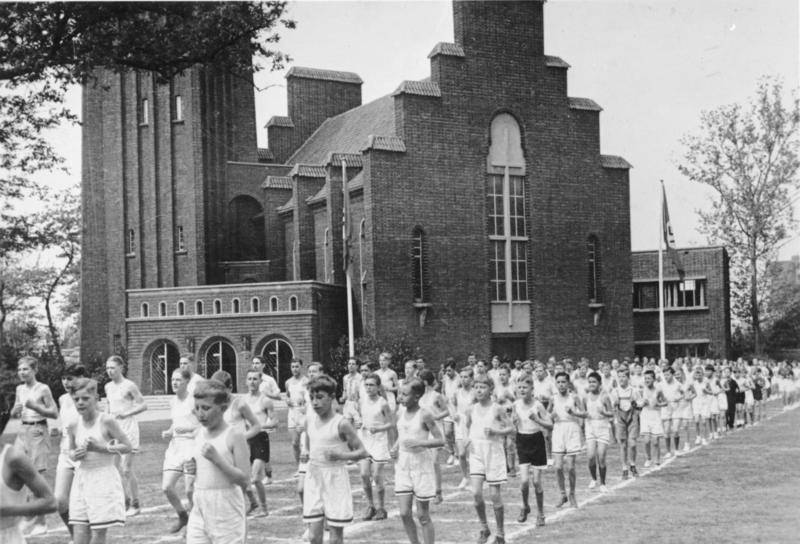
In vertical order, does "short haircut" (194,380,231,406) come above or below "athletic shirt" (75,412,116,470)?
above

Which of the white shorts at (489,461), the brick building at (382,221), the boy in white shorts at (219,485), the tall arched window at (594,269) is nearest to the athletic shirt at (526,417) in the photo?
the white shorts at (489,461)

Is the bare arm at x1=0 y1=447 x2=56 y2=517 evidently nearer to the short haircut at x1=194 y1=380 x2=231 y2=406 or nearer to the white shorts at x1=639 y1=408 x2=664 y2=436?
the short haircut at x1=194 y1=380 x2=231 y2=406

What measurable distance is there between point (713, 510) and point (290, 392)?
326 inches

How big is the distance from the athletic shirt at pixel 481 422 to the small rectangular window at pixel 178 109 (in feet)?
143

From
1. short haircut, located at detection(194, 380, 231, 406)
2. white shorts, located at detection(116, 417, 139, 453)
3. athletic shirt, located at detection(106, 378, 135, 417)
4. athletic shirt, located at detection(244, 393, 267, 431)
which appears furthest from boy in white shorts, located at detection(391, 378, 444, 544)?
white shorts, located at detection(116, 417, 139, 453)

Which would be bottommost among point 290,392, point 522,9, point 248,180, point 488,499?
point 488,499

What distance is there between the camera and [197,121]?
54250 millimetres

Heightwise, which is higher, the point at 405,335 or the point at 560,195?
the point at 560,195

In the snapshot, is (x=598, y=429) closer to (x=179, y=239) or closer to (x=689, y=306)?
(x=179, y=239)

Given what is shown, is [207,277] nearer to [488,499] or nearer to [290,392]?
[290,392]

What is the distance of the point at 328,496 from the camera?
10180 mm

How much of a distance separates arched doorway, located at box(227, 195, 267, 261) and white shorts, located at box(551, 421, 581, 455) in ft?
140

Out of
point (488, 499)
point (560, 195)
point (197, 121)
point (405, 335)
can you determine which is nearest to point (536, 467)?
point (488, 499)

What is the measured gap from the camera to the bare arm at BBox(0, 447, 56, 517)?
5.73 metres
